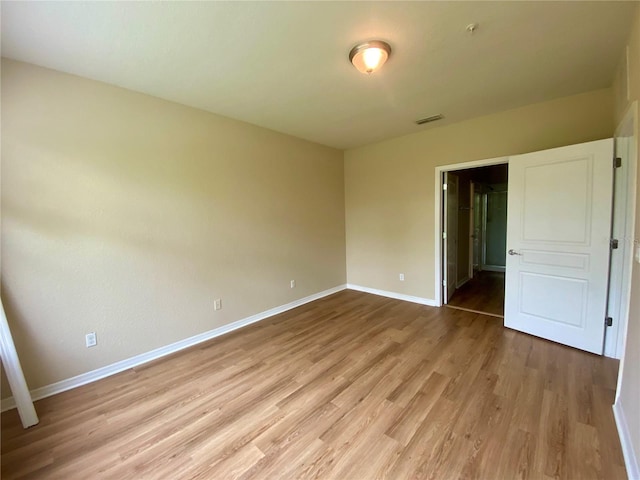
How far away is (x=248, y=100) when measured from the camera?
280 centimetres

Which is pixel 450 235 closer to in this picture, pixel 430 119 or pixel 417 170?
pixel 417 170

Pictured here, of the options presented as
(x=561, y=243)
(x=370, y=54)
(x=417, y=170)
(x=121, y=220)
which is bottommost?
(x=561, y=243)

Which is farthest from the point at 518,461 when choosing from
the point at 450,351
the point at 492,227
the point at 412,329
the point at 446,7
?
the point at 492,227

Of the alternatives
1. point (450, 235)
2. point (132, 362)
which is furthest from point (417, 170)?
point (132, 362)

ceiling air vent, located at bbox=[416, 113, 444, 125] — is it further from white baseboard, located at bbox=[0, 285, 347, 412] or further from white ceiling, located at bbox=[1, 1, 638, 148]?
white baseboard, located at bbox=[0, 285, 347, 412]

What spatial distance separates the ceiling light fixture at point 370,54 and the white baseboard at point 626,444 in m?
2.81

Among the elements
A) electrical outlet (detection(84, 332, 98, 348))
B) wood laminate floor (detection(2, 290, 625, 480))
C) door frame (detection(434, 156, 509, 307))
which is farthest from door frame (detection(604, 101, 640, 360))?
electrical outlet (detection(84, 332, 98, 348))

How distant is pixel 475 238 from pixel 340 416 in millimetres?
5433

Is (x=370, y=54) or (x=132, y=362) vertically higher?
(x=370, y=54)

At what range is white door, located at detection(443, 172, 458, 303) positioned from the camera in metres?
4.02

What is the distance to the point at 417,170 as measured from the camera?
403 cm

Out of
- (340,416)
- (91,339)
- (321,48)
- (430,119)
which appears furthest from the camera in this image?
(430,119)

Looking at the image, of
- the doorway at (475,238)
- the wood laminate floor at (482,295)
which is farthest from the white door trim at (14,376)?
the wood laminate floor at (482,295)

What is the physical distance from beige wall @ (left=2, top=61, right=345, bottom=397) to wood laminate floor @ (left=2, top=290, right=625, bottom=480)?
0.51 meters
